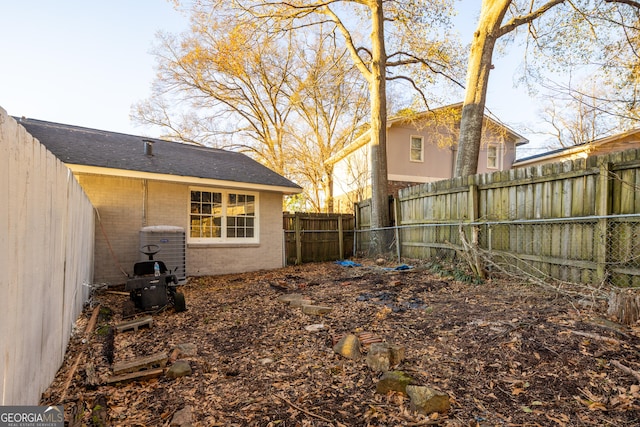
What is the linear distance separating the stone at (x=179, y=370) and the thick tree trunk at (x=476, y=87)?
7171 mm

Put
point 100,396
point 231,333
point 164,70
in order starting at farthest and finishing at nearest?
point 164,70, point 231,333, point 100,396

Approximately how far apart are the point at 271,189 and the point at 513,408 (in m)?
7.77

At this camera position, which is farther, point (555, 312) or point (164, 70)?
point (164, 70)

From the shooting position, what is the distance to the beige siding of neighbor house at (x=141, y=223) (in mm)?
6824

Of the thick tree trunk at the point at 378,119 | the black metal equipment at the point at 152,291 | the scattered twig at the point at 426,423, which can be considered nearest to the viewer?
the scattered twig at the point at 426,423

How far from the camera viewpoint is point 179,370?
2.84m

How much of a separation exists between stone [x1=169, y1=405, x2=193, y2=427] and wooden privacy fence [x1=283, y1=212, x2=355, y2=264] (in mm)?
7921

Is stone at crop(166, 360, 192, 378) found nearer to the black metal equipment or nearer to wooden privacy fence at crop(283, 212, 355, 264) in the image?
the black metal equipment

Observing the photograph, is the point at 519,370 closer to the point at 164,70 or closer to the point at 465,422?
the point at 465,422

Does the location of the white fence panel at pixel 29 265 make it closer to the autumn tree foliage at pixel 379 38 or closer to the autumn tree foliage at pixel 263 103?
the autumn tree foliage at pixel 379 38

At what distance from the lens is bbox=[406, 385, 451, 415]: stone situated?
2146mm

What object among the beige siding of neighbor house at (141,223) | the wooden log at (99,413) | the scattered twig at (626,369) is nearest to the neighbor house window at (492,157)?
the beige siding of neighbor house at (141,223)

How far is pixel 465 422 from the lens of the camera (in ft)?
6.68

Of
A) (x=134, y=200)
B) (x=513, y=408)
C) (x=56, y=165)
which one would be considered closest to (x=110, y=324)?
(x=56, y=165)
